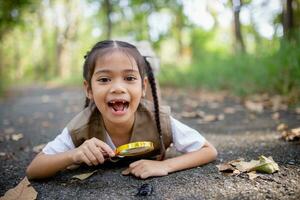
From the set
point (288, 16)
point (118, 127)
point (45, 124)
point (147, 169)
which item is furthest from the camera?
point (288, 16)

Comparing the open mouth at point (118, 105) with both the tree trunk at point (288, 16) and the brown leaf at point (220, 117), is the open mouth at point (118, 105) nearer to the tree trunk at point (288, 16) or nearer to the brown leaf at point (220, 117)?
the brown leaf at point (220, 117)

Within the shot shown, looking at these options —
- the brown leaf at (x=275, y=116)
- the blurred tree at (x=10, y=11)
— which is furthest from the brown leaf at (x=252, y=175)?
the blurred tree at (x=10, y=11)

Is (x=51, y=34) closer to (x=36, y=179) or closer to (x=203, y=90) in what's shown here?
(x=203, y=90)

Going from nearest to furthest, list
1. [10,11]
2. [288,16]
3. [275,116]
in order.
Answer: [275,116] → [288,16] → [10,11]

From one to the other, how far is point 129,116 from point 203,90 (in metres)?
6.12

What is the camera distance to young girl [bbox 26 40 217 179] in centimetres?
181

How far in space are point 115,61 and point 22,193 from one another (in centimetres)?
79

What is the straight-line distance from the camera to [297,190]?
1541 mm

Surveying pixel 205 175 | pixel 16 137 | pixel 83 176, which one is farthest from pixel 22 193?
pixel 16 137

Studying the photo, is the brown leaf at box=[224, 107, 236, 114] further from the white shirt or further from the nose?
the nose

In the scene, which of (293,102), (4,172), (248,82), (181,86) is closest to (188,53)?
(181,86)

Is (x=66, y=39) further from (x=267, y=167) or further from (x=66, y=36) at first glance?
(x=267, y=167)

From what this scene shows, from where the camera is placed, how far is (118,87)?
1.79m

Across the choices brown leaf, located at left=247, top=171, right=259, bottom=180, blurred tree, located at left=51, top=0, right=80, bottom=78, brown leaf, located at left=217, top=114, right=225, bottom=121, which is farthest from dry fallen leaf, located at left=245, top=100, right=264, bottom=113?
blurred tree, located at left=51, top=0, right=80, bottom=78
